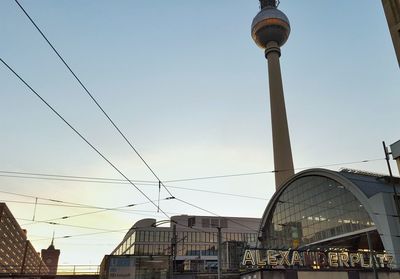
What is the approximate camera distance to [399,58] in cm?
2230

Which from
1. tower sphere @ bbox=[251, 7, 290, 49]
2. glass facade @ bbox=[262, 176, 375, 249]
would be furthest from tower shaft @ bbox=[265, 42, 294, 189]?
glass facade @ bbox=[262, 176, 375, 249]

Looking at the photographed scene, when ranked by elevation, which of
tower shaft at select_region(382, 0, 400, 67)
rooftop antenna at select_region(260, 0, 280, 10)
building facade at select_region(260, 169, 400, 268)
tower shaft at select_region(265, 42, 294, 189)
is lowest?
building facade at select_region(260, 169, 400, 268)

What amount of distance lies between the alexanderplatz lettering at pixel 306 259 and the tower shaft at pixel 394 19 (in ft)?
69.4

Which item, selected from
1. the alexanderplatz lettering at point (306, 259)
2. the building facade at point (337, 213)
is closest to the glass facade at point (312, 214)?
the building facade at point (337, 213)

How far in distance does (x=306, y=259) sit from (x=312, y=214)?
22.1 m

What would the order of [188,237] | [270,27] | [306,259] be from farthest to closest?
[188,237], [270,27], [306,259]

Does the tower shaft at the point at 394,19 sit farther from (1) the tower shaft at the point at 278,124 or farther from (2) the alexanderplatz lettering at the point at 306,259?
(1) the tower shaft at the point at 278,124

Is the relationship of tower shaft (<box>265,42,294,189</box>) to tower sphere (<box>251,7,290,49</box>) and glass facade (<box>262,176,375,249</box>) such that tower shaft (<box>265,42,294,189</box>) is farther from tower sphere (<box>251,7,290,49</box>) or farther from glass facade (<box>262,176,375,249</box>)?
glass facade (<box>262,176,375,249</box>)

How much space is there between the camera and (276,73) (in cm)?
10600

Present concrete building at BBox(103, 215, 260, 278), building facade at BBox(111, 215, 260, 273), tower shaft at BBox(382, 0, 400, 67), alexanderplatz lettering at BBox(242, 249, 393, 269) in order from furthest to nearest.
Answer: building facade at BBox(111, 215, 260, 273)
concrete building at BBox(103, 215, 260, 278)
alexanderplatz lettering at BBox(242, 249, 393, 269)
tower shaft at BBox(382, 0, 400, 67)

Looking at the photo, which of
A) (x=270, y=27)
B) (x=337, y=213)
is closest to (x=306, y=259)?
(x=337, y=213)

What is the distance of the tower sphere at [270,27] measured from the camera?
11612 cm

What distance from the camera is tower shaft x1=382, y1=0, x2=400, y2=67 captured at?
2283 cm

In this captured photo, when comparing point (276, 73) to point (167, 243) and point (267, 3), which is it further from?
point (167, 243)
